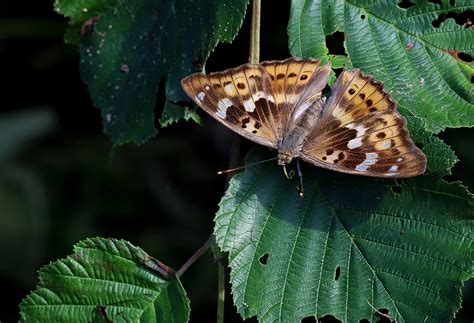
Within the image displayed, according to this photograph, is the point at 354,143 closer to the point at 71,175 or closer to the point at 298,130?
the point at 298,130

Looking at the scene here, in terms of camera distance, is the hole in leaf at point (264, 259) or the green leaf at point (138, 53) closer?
the hole in leaf at point (264, 259)

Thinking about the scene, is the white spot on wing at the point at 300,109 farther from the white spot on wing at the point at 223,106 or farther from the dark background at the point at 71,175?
the dark background at the point at 71,175

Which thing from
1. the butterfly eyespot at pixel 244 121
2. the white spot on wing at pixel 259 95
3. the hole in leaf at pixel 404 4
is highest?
the hole in leaf at pixel 404 4

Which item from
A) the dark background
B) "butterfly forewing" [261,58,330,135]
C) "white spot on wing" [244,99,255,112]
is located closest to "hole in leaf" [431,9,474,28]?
"butterfly forewing" [261,58,330,135]

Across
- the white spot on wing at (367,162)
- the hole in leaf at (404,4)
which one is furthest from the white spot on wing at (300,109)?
the hole in leaf at (404,4)

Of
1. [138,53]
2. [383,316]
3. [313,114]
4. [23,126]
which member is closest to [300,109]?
[313,114]

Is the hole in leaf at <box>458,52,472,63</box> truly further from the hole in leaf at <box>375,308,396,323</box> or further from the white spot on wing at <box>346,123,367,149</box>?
the hole in leaf at <box>375,308,396,323</box>

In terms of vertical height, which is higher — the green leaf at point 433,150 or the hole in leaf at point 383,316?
the green leaf at point 433,150

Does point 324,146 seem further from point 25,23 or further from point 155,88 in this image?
point 25,23
